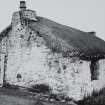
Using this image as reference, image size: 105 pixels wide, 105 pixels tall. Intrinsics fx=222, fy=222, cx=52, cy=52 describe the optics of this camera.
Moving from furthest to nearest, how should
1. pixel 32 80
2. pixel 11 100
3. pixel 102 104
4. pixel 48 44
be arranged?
1. pixel 32 80
2. pixel 48 44
3. pixel 11 100
4. pixel 102 104

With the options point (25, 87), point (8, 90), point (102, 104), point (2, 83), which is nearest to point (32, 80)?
point (25, 87)

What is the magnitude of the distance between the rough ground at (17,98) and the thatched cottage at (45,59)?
866 mm

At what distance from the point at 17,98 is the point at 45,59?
291 cm

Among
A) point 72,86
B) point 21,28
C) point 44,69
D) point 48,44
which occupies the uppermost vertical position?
point 21,28

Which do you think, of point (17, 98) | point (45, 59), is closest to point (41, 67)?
point (45, 59)

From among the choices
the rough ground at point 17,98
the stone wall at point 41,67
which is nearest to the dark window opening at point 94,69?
the stone wall at point 41,67

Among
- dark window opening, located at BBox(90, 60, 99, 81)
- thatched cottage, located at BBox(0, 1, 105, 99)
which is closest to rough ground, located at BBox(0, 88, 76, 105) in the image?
thatched cottage, located at BBox(0, 1, 105, 99)

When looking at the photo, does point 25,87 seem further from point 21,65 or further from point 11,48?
point 11,48

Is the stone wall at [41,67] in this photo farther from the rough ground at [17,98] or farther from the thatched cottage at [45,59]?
the rough ground at [17,98]

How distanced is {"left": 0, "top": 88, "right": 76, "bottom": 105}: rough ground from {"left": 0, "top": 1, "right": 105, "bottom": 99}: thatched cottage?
87 centimetres

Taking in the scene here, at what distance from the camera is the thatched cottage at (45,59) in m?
12.7

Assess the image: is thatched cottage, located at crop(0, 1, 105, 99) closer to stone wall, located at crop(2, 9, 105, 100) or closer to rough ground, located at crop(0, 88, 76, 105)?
stone wall, located at crop(2, 9, 105, 100)

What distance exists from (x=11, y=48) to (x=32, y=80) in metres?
3.20

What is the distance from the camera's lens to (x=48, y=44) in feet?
44.8
